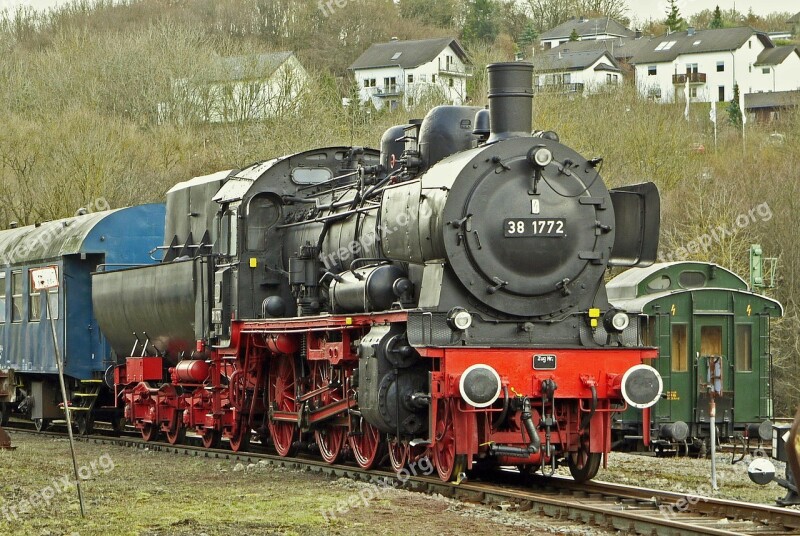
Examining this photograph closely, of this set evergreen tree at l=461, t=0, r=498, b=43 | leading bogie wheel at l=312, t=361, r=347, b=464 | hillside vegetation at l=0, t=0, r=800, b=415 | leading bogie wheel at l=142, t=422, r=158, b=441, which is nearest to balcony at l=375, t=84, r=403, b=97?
evergreen tree at l=461, t=0, r=498, b=43

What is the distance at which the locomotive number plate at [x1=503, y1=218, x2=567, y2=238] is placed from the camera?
1261cm

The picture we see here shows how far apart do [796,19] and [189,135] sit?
104m

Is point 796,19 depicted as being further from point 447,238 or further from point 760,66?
point 447,238

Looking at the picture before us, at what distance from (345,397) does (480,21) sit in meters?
115

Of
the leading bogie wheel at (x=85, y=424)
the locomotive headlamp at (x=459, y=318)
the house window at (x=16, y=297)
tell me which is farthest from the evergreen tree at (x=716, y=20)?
the locomotive headlamp at (x=459, y=318)

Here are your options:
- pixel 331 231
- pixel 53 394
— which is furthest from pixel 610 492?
pixel 53 394

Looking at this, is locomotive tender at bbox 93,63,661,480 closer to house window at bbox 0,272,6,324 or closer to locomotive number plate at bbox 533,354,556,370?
locomotive number plate at bbox 533,354,556,370

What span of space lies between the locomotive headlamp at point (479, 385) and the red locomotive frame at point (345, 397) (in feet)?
0.69

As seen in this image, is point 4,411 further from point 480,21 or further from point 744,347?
point 480,21

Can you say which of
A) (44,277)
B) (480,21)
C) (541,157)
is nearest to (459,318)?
(541,157)

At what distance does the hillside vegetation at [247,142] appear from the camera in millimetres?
40250

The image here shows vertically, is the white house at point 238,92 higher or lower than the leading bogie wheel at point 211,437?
higher

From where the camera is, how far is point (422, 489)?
12875 millimetres

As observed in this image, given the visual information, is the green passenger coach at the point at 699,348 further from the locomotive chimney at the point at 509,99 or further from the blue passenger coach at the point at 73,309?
the blue passenger coach at the point at 73,309
